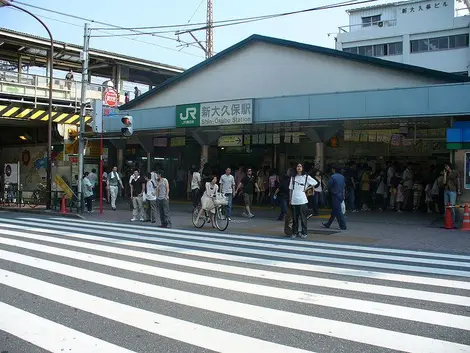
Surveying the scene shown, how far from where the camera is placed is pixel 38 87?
25.1m

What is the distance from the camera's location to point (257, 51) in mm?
21109

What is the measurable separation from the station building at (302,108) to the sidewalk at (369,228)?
3.39m

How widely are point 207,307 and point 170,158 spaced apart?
23031 millimetres

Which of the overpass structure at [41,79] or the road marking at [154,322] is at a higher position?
the overpass structure at [41,79]

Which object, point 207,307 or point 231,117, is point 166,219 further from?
point 207,307

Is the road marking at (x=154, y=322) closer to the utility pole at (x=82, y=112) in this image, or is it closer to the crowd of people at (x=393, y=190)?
the utility pole at (x=82, y=112)

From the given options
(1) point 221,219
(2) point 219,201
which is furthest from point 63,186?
(2) point 219,201

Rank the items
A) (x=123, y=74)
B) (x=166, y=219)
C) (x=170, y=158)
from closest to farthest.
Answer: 1. (x=166, y=219)
2. (x=170, y=158)
3. (x=123, y=74)

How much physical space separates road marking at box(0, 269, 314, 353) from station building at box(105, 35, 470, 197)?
1168 cm

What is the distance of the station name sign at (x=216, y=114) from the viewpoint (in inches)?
711

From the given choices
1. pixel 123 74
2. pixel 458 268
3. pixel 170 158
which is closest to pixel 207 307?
pixel 458 268

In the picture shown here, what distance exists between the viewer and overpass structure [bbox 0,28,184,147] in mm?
24141

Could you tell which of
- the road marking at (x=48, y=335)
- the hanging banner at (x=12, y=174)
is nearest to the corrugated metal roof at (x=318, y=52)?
the hanging banner at (x=12, y=174)

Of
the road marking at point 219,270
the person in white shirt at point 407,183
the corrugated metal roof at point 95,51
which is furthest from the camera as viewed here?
the corrugated metal roof at point 95,51
